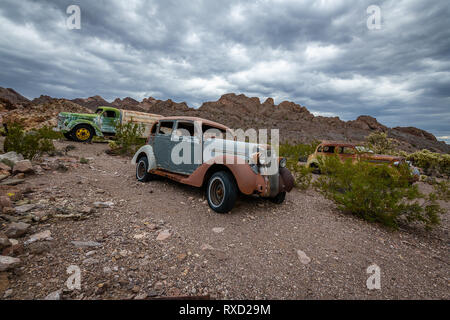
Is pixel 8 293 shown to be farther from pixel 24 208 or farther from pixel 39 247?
pixel 24 208

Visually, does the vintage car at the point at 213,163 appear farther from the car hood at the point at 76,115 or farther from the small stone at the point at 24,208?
the car hood at the point at 76,115

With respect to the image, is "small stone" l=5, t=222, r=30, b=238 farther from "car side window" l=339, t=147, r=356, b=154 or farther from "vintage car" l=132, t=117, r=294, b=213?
"car side window" l=339, t=147, r=356, b=154

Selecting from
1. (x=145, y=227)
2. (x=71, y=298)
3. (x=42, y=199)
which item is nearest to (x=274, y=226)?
(x=145, y=227)

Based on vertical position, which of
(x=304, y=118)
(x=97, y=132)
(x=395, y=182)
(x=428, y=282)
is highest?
(x=304, y=118)

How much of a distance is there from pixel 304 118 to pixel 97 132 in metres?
48.9

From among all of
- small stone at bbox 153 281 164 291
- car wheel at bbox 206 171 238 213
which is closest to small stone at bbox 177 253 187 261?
small stone at bbox 153 281 164 291

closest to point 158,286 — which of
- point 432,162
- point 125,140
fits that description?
point 125,140

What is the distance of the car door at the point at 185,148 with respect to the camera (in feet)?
13.9

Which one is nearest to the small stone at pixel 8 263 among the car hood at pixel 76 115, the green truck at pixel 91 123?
the green truck at pixel 91 123

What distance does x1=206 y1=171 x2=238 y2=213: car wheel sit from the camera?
336cm

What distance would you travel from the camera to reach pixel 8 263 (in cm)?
184

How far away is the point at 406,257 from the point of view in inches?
105
